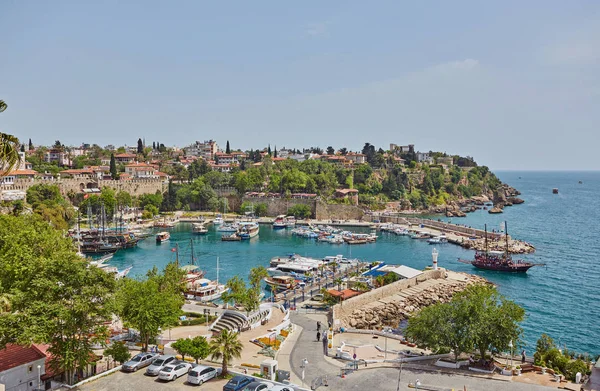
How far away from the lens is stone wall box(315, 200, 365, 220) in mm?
95000

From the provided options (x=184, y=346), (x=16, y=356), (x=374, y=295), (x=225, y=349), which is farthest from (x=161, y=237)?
(x=225, y=349)

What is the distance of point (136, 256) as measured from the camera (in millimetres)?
61688

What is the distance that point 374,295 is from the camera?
3591 cm

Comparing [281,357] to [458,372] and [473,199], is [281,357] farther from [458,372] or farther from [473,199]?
[473,199]

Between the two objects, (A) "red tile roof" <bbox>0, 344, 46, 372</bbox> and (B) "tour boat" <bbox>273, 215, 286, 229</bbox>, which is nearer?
(A) "red tile roof" <bbox>0, 344, 46, 372</bbox>

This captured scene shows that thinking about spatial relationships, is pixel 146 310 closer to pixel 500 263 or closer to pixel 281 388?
pixel 281 388

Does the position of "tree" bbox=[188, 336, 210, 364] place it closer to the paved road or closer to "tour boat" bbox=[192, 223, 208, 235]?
the paved road

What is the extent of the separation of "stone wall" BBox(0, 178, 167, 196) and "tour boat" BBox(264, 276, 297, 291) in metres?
55.1

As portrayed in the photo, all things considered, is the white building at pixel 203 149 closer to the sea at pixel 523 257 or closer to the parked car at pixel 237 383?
the sea at pixel 523 257

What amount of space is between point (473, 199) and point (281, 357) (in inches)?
4610

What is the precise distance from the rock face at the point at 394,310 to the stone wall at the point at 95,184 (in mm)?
68105

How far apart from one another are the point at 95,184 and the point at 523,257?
77189 mm

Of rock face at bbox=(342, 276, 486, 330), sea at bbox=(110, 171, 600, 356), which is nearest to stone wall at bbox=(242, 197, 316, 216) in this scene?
sea at bbox=(110, 171, 600, 356)

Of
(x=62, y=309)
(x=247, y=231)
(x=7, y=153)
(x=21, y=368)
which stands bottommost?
(x=247, y=231)
